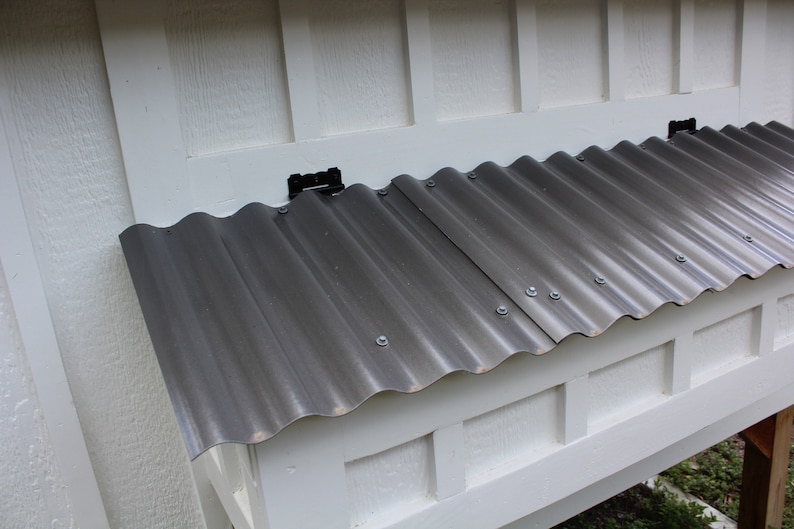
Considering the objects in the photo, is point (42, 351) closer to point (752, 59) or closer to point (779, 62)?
point (752, 59)

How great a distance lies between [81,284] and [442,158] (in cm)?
135

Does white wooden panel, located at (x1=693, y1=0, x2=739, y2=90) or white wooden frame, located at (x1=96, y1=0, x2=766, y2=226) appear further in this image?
white wooden panel, located at (x1=693, y1=0, x2=739, y2=90)

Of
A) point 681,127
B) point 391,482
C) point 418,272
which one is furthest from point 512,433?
point 681,127

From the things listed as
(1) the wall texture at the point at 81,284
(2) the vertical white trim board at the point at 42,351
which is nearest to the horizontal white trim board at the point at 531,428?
(1) the wall texture at the point at 81,284

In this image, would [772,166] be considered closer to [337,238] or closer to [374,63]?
[374,63]

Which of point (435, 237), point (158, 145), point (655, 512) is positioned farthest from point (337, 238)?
point (655, 512)

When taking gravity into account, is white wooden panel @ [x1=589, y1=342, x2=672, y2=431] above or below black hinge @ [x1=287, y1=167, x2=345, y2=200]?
below

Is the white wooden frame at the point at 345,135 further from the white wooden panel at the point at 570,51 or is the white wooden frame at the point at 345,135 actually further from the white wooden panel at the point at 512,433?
the white wooden panel at the point at 512,433

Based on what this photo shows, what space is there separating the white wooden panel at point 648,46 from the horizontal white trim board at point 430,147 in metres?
0.08

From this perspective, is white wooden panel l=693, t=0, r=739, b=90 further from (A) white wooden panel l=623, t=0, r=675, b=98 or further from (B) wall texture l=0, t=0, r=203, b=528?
(B) wall texture l=0, t=0, r=203, b=528

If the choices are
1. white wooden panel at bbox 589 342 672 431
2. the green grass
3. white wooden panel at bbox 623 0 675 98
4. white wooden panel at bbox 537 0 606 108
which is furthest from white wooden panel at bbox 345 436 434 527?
the green grass

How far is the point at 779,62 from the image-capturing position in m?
3.25

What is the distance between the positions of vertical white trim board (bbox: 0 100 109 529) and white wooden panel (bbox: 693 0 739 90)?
2967 mm

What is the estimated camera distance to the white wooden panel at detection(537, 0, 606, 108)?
2.47 metres
